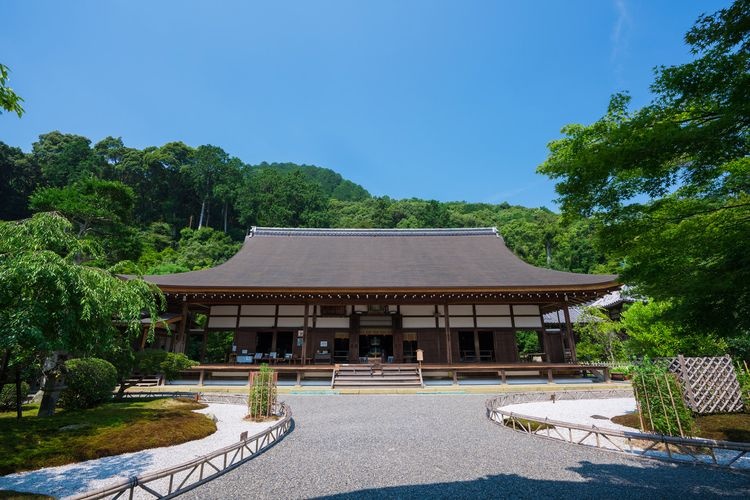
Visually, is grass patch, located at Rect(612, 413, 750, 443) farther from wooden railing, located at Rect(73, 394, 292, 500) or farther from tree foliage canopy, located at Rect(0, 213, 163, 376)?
tree foliage canopy, located at Rect(0, 213, 163, 376)

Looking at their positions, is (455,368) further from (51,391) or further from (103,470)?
(51,391)

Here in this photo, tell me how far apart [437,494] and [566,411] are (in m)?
6.57

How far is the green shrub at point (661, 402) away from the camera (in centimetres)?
593

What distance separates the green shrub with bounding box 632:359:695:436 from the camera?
233 inches

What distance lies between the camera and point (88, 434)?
6219 millimetres

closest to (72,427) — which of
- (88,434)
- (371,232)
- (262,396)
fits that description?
(88,434)

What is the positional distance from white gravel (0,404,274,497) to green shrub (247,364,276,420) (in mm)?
1314

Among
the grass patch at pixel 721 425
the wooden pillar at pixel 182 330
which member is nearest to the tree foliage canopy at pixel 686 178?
the grass patch at pixel 721 425

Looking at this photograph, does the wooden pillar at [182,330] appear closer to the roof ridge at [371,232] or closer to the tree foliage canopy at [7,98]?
the roof ridge at [371,232]

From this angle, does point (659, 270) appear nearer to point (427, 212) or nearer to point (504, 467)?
point (504, 467)

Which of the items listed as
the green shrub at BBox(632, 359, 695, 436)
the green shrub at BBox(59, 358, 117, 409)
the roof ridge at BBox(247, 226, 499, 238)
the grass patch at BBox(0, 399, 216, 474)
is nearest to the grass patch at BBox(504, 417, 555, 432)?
the green shrub at BBox(632, 359, 695, 436)

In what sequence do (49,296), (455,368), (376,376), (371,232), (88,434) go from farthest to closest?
(371,232)
(455,368)
(376,376)
(88,434)
(49,296)

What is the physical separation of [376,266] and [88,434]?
12.5 metres

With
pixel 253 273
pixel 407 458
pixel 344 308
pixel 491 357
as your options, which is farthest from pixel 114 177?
pixel 407 458
